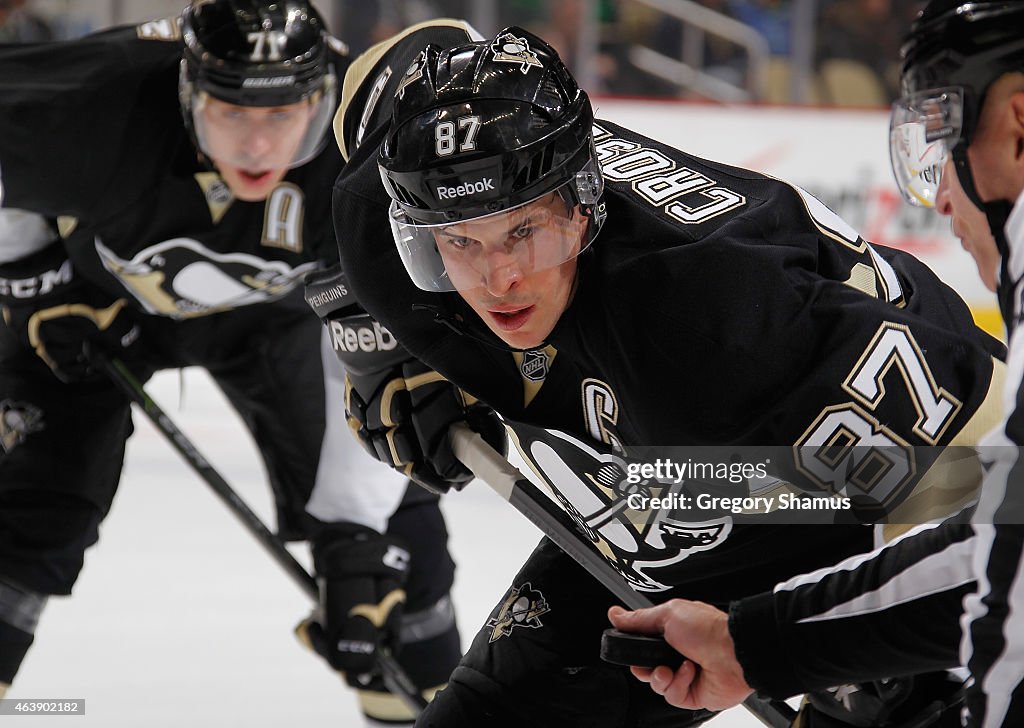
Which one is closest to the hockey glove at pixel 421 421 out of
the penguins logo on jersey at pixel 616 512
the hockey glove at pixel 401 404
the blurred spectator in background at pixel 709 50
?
the hockey glove at pixel 401 404

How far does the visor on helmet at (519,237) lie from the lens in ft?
4.88

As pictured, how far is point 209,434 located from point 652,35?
7.70 feet

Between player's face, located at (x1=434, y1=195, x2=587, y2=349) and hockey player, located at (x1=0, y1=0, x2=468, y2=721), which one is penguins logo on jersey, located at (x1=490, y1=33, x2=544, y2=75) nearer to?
player's face, located at (x1=434, y1=195, x2=587, y2=349)

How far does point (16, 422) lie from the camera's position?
2.50m

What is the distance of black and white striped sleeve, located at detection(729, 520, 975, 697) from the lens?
3.67 ft

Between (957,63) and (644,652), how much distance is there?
0.62 m

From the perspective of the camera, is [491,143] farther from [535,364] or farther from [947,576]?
[947,576]

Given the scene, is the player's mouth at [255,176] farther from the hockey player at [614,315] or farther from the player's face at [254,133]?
the hockey player at [614,315]

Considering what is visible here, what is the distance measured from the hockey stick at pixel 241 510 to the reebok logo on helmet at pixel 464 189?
1.25m

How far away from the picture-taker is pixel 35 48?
7.73 ft

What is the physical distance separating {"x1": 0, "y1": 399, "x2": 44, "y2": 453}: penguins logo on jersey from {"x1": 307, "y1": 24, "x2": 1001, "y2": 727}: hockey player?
1.01 meters

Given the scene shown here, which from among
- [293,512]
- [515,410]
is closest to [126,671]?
[293,512]

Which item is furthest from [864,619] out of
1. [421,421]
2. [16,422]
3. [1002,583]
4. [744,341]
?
[16,422]

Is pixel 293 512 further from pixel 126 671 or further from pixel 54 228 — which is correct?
pixel 54 228
